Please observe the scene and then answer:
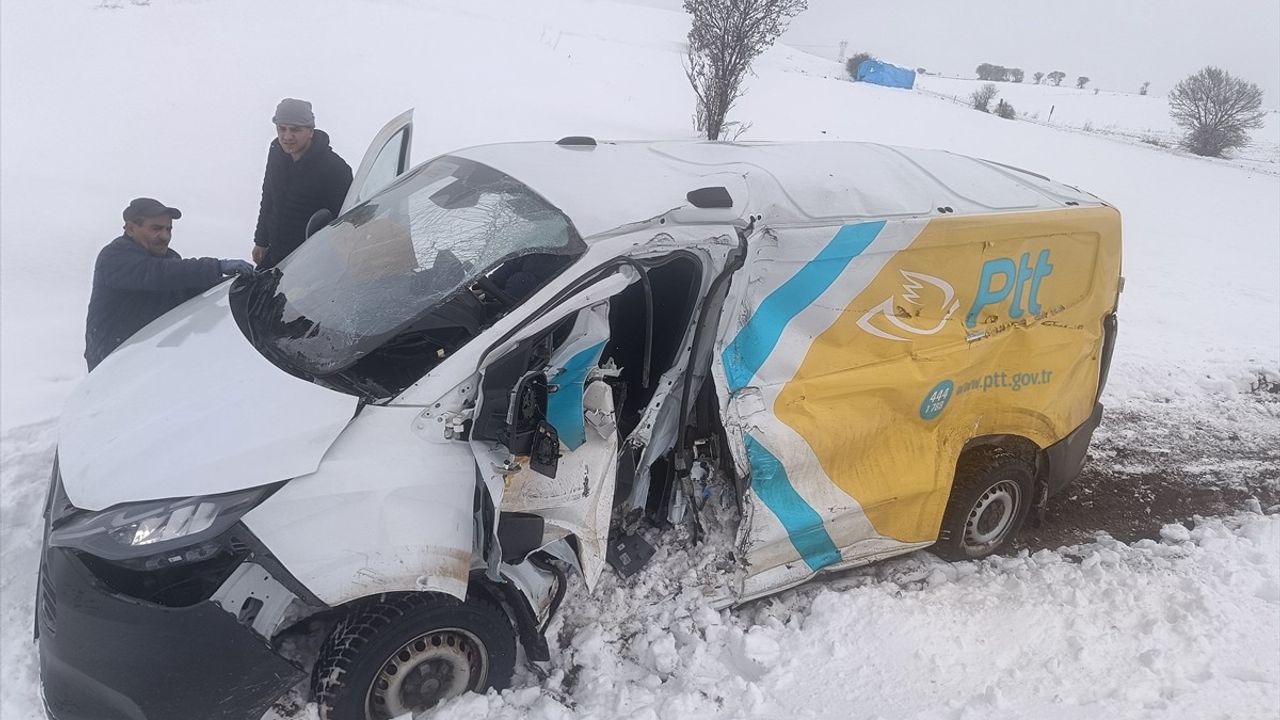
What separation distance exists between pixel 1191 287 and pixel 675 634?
961cm

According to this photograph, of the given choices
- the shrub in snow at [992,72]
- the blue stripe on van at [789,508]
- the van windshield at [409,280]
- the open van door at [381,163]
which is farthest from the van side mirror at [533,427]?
the shrub in snow at [992,72]

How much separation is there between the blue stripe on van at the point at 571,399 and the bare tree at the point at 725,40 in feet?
31.0

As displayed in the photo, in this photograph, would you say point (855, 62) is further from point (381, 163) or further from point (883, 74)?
point (381, 163)

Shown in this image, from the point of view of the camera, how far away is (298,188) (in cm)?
500

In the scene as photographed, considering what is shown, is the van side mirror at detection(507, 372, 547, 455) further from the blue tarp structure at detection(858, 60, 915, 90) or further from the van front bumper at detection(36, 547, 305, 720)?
the blue tarp structure at detection(858, 60, 915, 90)

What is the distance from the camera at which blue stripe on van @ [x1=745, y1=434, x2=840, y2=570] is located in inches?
123

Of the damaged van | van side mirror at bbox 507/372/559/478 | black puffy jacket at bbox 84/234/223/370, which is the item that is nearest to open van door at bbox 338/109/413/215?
the damaged van

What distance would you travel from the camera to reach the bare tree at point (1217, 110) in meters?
27.0

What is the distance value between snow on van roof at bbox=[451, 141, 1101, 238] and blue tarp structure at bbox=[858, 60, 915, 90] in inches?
1488

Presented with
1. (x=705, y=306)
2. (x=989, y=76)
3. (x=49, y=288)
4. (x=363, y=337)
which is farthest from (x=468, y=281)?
(x=989, y=76)

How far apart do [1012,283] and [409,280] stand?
9.12 ft

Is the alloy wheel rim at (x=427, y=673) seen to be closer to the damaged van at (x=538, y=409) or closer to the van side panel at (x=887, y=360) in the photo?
the damaged van at (x=538, y=409)

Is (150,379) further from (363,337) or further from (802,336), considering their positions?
(802,336)

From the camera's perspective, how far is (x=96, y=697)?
2.27m
